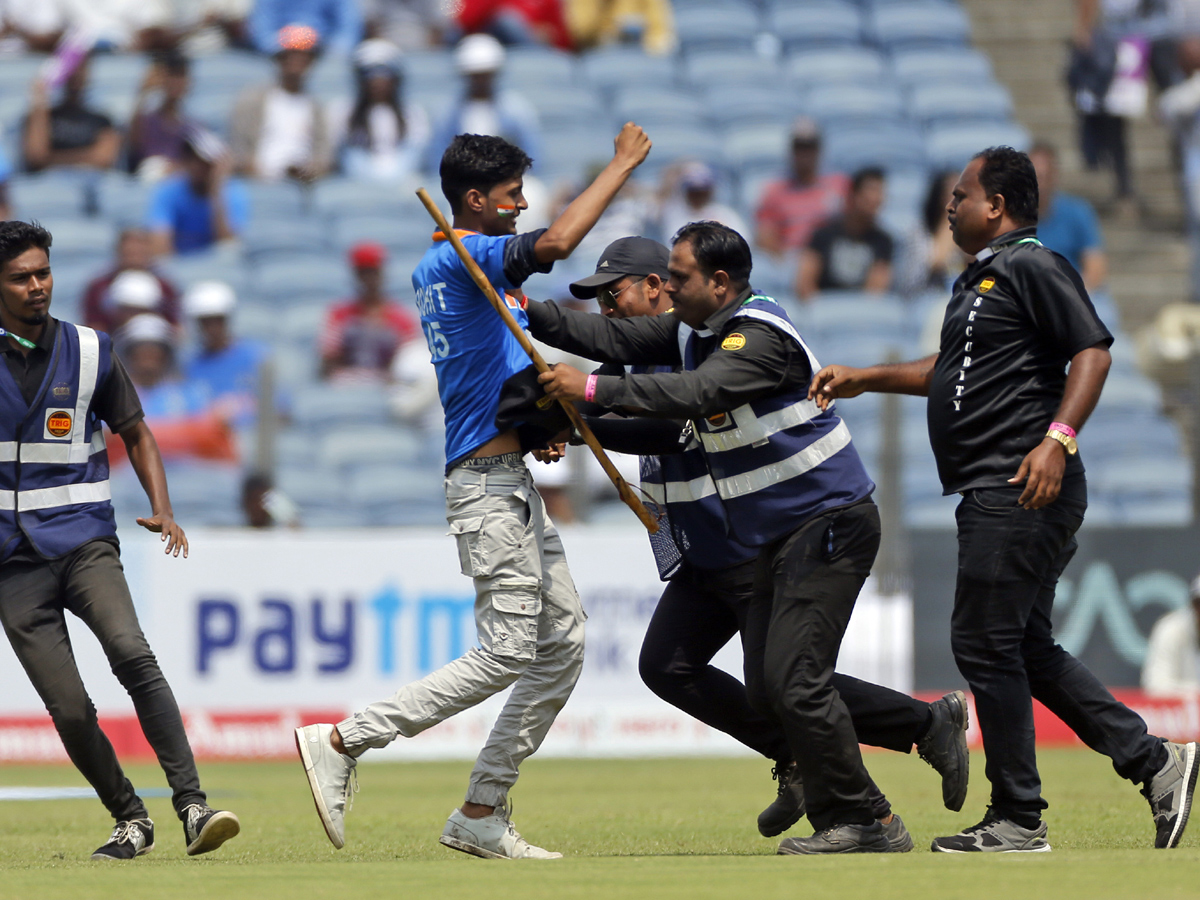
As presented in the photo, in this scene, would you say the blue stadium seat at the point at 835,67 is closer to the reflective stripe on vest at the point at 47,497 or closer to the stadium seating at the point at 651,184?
the stadium seating at the point at 651,184

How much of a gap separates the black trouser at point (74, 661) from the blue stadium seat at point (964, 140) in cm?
1304

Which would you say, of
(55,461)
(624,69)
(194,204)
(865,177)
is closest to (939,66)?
(624,69)

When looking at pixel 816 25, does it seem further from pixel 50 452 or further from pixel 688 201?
pixel 50 452

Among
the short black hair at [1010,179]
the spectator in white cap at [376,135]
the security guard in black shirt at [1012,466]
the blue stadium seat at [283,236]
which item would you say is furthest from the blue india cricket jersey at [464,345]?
the spectator in white cap at [376,135]

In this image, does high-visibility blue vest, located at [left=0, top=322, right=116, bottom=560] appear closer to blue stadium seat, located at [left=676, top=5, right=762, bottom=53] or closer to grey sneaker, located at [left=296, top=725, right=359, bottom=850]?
grey sneaker, located at [left=296, top=725, right=359, bottom=850]

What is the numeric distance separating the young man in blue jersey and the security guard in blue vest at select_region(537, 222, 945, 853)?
1.44ft

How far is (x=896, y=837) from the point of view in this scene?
5738 millimetres

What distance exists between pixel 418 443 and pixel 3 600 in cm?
795

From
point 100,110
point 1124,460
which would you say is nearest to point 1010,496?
point 1124,460

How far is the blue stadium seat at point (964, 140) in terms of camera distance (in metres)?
17.7

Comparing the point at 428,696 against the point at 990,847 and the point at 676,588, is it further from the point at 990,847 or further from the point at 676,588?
the point at 990,847

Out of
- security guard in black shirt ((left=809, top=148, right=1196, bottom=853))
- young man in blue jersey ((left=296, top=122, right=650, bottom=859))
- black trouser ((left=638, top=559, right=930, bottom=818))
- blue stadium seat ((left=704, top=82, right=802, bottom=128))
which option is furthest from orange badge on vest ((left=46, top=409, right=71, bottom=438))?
blue stadium seat ((left=704, top=82, right=802, bottom=128))

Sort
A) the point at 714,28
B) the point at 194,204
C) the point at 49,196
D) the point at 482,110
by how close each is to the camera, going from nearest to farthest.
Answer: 1. the point at 194,204
2. the point at 49,196
3. the point at 482,110
4. the point at 714,28

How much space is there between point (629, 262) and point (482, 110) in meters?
10.1
